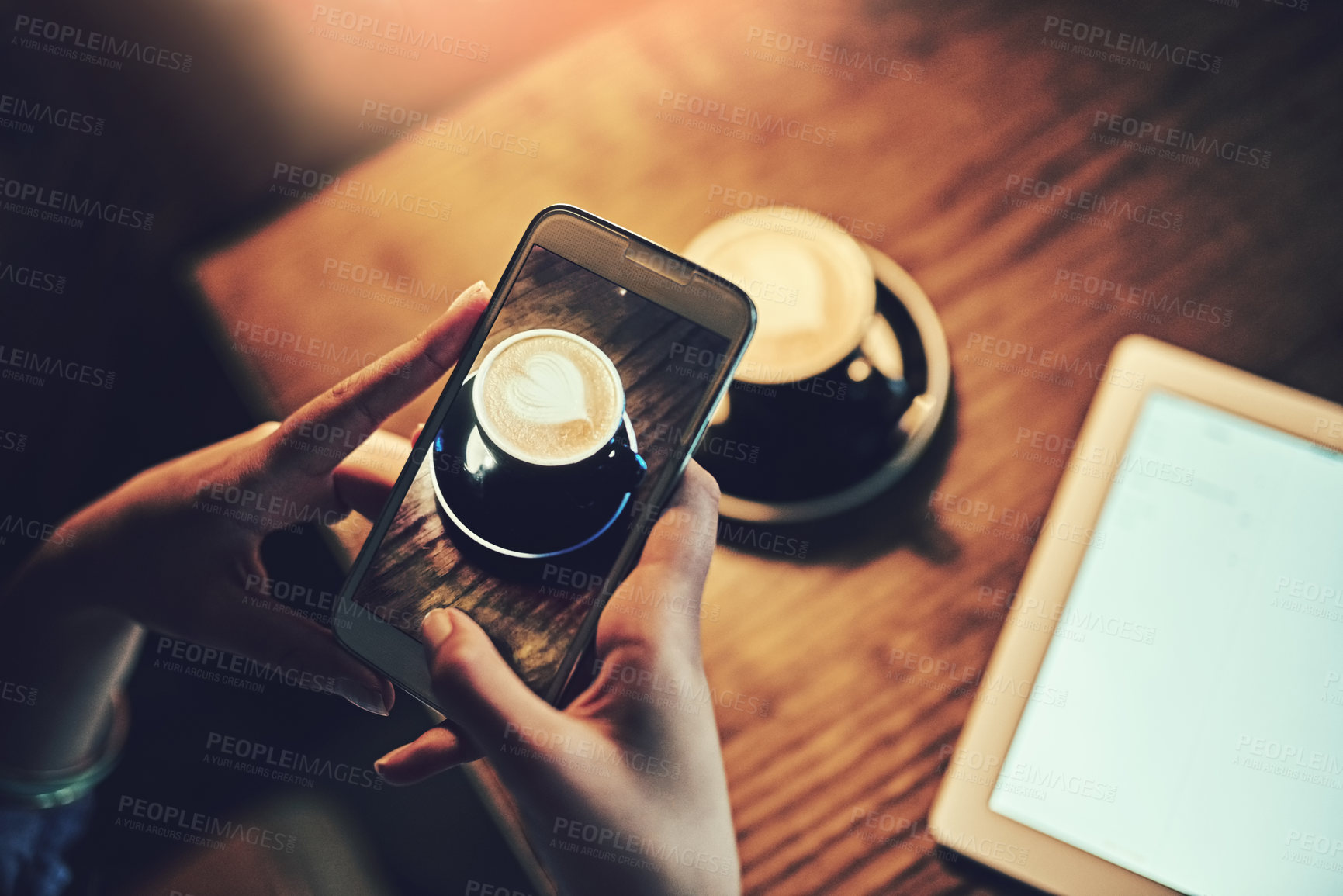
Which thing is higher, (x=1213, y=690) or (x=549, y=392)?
(x=549, y=392)

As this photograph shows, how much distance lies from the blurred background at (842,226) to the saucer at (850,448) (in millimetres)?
41

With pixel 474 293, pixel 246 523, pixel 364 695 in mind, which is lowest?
pixel 364 695

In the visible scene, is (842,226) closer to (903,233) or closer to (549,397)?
(903,233)

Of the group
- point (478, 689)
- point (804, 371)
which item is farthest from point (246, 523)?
point (804, 371)

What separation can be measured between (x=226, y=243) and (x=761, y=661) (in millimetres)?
593

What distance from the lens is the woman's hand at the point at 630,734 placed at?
0.44 metres

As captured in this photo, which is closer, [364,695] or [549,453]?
[549,453]

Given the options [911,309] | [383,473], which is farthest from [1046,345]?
[383,473]

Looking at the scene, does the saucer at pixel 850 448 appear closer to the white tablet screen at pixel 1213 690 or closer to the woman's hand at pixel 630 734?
the woman's hand at pixel 630 734

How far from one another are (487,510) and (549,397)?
9 centimetres

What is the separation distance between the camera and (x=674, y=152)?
0.63 metres

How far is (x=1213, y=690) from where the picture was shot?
1.49ft

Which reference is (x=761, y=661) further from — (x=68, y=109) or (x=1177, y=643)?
(x=68, y=109)

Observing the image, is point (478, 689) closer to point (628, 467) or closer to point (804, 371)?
point (628, 467)
